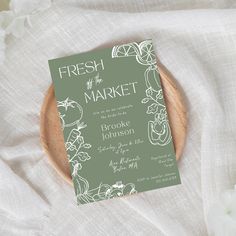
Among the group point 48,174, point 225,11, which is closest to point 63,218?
point 48,174

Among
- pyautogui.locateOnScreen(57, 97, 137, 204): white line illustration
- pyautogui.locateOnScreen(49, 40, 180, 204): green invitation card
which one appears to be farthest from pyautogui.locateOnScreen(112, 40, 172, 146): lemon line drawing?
pyautogui.locateOnScreen(57, 97, 137, 204): white line illustration

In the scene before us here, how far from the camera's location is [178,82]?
31.9 inches

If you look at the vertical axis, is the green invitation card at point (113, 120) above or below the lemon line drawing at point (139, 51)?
below

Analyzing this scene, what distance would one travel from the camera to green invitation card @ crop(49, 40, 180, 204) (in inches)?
30.9

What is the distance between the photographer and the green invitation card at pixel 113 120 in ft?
2.58

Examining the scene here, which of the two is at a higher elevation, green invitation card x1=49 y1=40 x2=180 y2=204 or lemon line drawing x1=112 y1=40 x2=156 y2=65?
lemon line drawing x1=112 y1=40 x2=156 y2=65

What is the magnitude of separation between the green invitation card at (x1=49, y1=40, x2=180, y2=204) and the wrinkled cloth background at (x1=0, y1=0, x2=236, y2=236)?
3cm

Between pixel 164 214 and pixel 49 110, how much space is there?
290 mm

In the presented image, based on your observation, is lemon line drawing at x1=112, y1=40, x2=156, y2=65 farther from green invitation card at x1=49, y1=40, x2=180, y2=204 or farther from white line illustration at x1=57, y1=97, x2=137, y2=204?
white line illustration at x1=57, y1=97, x2=137, y2=204

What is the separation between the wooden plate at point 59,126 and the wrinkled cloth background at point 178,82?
2cm

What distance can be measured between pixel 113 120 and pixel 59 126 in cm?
10

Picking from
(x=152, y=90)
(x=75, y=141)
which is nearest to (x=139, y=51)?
(x=152, y=90)

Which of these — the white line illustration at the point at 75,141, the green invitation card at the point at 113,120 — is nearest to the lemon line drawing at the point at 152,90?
the green invitation card at the point at 113,120

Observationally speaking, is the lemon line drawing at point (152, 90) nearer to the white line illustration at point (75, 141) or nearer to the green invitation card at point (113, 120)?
the green invitation card at point (113, 120)
